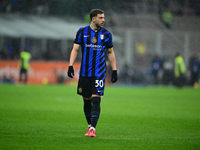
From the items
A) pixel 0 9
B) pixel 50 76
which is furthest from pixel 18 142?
pixel 0 9

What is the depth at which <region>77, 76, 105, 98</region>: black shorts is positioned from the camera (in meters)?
6.34

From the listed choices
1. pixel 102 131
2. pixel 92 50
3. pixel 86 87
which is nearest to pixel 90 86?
pixel 86 87

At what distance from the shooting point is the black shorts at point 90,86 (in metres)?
6.34

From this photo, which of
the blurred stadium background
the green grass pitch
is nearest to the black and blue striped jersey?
the green grass pitch

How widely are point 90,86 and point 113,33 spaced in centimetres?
2387

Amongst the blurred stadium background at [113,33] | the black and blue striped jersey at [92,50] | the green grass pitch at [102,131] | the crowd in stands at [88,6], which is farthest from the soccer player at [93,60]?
the crowd in stands at [88,6]

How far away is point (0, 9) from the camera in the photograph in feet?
91.1

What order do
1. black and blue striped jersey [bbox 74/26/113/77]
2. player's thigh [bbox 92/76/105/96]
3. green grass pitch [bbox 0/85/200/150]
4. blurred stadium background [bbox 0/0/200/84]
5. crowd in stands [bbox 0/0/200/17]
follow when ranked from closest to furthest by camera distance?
1. green grass pitch [bbox 0/85/200/150]
2. player's thigh [bbox 92/76/105/96]
3. black and blue striped jersey [bbox 74/26/113/77]
4. blurred stadium background [bbox 0/0/200/84]
5. crowd in stands [bbox 0/0/200/17]

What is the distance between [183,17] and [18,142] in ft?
99.5

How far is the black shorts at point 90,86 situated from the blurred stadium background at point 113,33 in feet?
57.3

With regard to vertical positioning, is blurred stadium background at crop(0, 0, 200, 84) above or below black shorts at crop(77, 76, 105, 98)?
above

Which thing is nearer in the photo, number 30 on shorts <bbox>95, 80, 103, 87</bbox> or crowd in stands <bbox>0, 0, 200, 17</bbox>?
number 30 on shorts <bbox>95, 80, 103, 87</bbox>

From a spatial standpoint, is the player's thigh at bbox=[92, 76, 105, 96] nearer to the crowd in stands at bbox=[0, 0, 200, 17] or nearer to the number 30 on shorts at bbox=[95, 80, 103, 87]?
the number 30 on shorts at bbox=[95, 80, 103, 87]

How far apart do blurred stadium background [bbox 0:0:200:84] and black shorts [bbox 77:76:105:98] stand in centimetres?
1745
